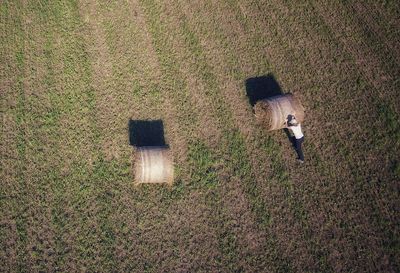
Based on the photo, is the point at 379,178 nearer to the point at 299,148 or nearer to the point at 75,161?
the point at 299,148

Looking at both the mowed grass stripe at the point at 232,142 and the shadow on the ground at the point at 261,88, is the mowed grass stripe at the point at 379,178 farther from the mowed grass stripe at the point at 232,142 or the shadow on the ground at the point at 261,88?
the shadow on the ground at the point at 261,88

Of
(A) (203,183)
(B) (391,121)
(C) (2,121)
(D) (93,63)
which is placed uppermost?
(D) (93,63)

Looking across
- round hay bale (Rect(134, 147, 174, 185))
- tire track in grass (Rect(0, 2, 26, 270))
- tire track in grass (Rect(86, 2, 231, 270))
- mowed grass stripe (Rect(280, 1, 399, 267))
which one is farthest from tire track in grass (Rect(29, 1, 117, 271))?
mowed grass stripe (Rect(280, 1, 399, 267))

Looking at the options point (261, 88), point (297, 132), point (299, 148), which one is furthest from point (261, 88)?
point (299, 148)

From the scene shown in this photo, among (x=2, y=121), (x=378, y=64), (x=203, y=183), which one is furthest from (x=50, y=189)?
(x=378, y=64)

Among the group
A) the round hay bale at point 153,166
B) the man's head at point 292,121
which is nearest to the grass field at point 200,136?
the round hay bale at point 153,166

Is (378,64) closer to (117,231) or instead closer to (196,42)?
(196,42)

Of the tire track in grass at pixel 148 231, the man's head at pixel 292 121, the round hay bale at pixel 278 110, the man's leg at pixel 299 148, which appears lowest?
the tire track in grass at pixel 148 231
